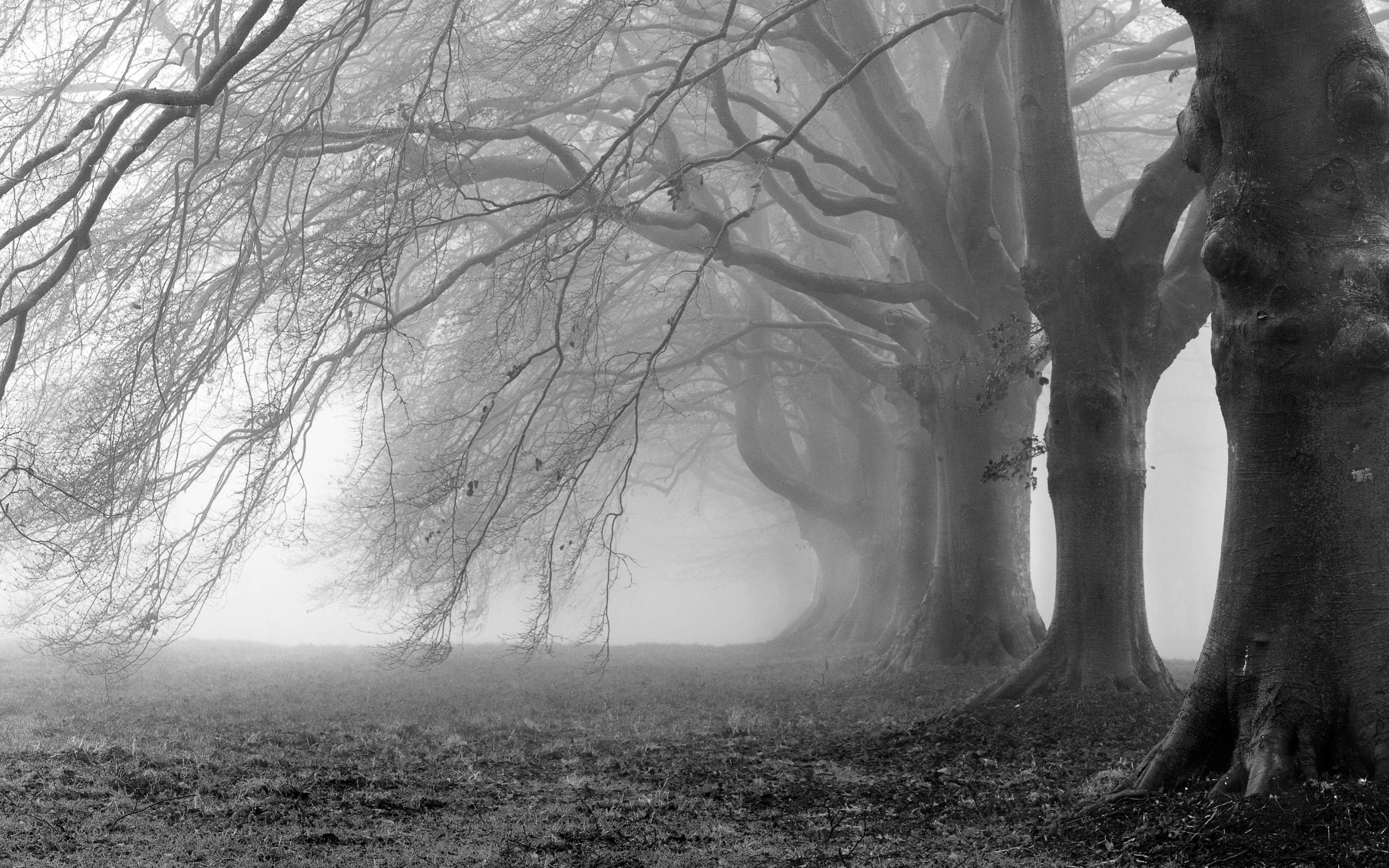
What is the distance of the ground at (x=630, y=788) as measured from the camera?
4438mm

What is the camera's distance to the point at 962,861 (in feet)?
14.7

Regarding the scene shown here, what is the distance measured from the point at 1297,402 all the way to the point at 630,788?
4.10m

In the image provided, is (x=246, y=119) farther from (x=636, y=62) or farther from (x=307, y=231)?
(x=636, y=62)

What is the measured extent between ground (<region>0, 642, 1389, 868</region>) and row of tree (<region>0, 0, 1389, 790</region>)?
26.6 inches

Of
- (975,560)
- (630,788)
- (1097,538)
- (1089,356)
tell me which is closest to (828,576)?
(975,560)

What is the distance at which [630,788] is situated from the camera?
612 cm

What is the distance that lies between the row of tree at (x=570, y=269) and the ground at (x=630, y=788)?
0.68 meters

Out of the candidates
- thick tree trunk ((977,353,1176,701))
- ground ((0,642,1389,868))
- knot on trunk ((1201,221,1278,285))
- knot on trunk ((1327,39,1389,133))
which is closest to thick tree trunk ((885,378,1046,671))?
ground ((0,642,1389,868))

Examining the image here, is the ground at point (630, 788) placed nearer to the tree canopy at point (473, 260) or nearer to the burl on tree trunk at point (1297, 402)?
the burl on tree trunk at point (1297, 402)

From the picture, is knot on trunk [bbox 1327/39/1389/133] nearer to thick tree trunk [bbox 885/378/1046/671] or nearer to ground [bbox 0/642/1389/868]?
ground [bbox 0/642/1389/868]

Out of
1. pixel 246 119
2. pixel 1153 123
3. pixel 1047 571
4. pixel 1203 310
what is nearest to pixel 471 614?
pixel 246 119

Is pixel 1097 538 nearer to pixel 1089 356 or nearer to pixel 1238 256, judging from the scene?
pixel 1089 356

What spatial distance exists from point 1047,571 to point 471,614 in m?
31.7

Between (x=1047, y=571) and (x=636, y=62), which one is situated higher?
(x=636, y=62)
